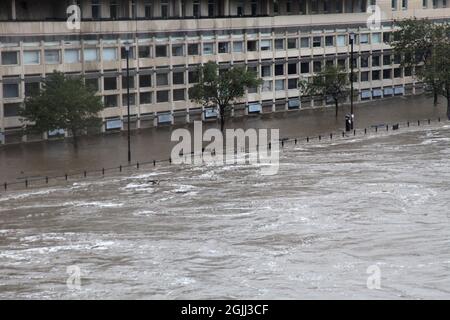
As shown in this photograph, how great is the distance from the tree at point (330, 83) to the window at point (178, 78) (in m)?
10.7

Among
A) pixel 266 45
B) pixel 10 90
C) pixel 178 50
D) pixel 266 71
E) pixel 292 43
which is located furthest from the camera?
pixel 292 43

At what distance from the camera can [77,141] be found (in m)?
69.1

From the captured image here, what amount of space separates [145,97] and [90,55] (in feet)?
19.5

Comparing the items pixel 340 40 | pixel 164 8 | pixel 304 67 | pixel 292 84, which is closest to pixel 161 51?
pixel 164 8

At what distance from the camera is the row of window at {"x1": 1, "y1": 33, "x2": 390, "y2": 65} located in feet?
235

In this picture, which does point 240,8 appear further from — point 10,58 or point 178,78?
point 10,58

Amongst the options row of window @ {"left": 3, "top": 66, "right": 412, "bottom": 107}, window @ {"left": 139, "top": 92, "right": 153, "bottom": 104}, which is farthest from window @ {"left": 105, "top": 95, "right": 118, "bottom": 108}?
window @ {"left": 139, "top": 92, "right": 153, "bottom": 104}

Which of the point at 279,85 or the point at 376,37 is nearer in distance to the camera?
the point at 279,85

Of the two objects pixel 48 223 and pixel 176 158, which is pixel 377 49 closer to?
pixel 176 158

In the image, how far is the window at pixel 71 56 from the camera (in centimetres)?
7356

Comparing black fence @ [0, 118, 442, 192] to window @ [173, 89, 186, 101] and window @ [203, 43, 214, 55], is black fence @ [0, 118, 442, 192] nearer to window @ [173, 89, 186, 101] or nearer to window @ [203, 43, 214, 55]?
window @ [173, 89, 186, 101]

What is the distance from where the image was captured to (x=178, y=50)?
8094 centimetres

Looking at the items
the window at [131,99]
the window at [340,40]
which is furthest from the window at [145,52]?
the window at [340,40]

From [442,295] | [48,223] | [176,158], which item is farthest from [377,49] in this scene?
[442,295]
